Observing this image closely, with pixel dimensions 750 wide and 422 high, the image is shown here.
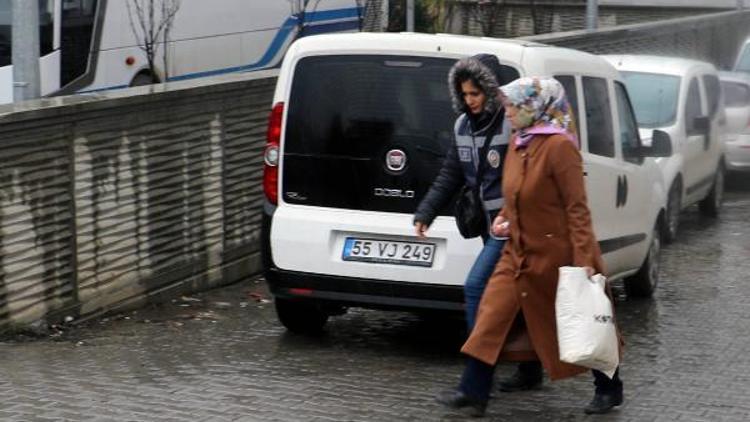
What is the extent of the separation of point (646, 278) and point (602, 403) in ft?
12.2

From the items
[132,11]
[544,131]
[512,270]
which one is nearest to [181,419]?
[512,270]

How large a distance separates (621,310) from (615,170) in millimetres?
1310

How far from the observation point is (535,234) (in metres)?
7.25

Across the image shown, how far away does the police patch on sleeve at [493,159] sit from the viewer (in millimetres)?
7758

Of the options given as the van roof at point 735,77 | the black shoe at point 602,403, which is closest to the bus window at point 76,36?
the van roof at point 735,77

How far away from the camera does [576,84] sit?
9234 millimetres

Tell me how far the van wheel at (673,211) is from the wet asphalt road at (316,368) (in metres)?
2.60

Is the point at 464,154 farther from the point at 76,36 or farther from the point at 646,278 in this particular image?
the point at 76,36

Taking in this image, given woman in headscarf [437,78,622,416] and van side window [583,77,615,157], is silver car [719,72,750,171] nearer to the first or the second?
van side window [583,77,615,157]

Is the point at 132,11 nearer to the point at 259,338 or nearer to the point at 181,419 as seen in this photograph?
the point at 259,338

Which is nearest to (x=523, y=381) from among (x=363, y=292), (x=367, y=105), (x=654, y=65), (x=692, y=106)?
(x=363, y=292)

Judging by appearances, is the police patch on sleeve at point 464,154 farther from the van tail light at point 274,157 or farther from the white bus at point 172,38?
the white bus at point 172,38

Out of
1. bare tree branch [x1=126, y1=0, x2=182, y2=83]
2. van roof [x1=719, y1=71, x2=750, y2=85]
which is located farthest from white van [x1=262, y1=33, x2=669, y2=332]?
van roof [x1=719, y1=71, x2=750, y2=85]

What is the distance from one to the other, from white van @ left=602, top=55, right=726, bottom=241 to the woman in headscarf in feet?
22.3
